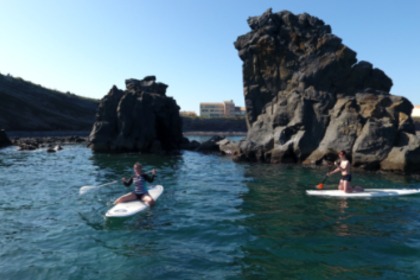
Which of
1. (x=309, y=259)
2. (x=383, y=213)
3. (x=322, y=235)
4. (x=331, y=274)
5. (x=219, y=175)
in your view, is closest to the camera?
(x=331, y=274)

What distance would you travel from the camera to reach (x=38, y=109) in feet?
343

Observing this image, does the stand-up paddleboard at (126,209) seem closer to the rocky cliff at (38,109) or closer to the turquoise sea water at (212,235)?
the turquoise sea water at (212,235)

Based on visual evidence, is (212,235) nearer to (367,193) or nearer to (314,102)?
(367,193)

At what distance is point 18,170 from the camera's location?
32.7 meters

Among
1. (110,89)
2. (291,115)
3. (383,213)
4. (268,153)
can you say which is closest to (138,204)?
(383,213)

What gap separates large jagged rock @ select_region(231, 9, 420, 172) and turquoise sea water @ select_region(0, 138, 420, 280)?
309 inches

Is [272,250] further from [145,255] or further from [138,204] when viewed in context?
[138,204]

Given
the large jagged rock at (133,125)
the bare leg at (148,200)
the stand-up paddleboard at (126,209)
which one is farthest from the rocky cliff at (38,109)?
the stand-up paddleboard at (126,209)

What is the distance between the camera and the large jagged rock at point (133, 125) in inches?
2062

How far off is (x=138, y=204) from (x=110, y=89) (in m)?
44.8

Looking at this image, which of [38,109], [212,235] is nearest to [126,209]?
[212,235]

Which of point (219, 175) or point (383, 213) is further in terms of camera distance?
point (219, 175)

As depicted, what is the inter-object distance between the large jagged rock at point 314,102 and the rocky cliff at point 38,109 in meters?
70.0

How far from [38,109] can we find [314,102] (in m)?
89.1
